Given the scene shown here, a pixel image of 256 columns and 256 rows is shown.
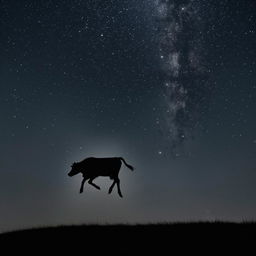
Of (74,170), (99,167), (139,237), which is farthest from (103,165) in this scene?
(139,237)

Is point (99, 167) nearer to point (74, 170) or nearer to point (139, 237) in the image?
point (74, 170)

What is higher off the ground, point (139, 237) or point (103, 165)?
point (103, 165)

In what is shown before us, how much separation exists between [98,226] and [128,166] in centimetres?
555

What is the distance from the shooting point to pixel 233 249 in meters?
10.5

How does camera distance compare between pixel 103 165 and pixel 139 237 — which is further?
pixel 103 165

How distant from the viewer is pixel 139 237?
1220 centimetres

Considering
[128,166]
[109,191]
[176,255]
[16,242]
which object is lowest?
[176,255]

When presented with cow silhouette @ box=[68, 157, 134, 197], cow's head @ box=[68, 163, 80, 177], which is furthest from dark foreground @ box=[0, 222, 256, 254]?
cow's head @ box=[68, 163, 80, 177]

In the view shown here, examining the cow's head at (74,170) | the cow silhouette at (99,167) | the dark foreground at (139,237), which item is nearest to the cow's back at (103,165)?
the cow silhouette at (99,167)

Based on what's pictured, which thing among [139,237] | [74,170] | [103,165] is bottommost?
[139,237]

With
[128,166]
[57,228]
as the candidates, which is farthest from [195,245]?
[128,166]

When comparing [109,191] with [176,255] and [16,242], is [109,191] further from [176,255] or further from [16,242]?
[176,255]

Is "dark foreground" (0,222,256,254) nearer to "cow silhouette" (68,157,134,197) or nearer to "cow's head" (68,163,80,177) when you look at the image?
"cow silhouette" (68,157,134,197)

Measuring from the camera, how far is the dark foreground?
1110 cm
